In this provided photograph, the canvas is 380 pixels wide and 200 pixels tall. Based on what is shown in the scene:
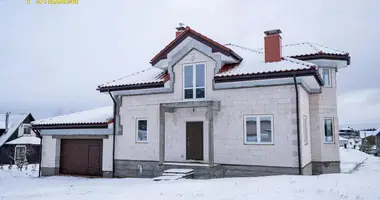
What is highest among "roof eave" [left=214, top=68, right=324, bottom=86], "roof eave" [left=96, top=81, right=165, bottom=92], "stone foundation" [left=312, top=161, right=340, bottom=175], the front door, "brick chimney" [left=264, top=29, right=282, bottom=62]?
"brick chimney" [left=264, top=29, right=282, bottom=62]

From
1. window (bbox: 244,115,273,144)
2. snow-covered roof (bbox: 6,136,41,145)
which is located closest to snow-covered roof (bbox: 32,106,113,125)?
window (bbox: 244,115,273,144)

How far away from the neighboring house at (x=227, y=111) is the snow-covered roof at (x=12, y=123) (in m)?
22.2

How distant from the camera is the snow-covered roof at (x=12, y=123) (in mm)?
37269

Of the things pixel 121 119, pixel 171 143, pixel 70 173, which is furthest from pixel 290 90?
pixel 70 173

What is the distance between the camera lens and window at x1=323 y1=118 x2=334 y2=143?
17875mm

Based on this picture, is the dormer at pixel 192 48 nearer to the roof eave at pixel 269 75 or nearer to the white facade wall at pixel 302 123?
the roof eave at pixel 269 75

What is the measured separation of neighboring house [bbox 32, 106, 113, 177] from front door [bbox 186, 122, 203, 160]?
456 centimetres

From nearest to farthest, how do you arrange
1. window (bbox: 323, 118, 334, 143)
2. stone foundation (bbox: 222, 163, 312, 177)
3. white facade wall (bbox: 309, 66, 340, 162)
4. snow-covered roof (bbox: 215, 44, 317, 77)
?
stone foundation (bbox: 222, 163, 312, 177), snow-covered roof (bbox: 215, 44, 317, 77), white facade wall (bbox: 309, 66, 340, 162), window (bbox: 323, 118, 334, 143)

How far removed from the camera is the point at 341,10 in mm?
17703

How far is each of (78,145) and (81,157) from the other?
2.42 feet

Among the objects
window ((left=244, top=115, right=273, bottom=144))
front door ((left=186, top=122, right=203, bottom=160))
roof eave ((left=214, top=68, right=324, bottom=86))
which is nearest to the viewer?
roof eave ((left=214, top=68, right=324, bottom=86))

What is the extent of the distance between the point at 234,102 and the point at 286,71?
272 centimetres

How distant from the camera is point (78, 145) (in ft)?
61.8

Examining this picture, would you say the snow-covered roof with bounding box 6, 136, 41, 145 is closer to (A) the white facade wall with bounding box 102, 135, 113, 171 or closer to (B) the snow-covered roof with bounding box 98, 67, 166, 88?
(A) the white facade wall with bounding box 102, 135, 113, 171
